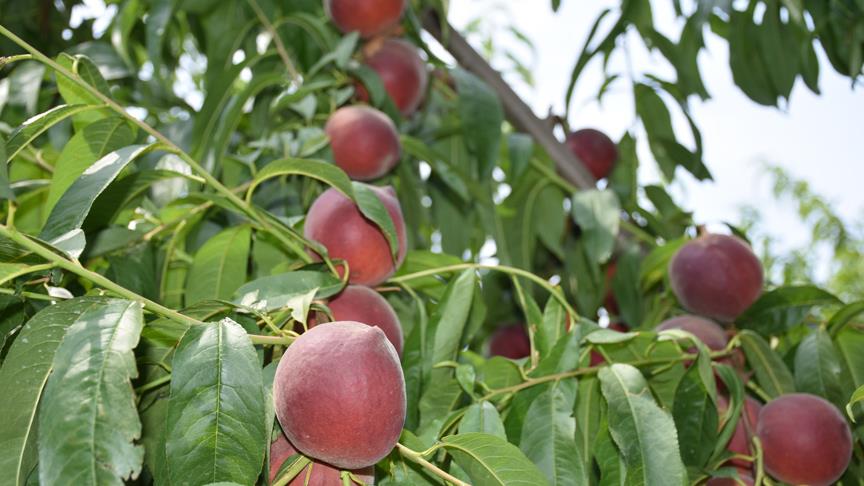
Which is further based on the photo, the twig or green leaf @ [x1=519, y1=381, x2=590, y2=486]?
green leaf @ [x1=519, y1=381, x2=590, y2=486]

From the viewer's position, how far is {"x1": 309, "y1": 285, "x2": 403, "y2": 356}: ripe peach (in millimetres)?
1083

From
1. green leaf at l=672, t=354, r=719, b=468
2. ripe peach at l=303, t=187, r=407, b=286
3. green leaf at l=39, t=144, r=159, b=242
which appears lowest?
green leaf at l=672, t=354, r=719, b=468

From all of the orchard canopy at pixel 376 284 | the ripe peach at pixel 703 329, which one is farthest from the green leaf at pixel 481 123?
the ripe peach at pixel 703 329

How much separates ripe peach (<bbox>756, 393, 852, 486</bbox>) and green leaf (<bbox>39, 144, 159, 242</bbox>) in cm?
96

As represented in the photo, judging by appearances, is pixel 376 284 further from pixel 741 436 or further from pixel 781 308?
pixel 781 308

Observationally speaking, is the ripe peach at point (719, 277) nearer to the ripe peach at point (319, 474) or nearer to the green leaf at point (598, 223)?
the green leaf at point (598, 223)

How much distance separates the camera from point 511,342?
2.20 metres

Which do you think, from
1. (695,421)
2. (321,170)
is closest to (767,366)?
(695,421)

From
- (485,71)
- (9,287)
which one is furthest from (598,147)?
(9,287)

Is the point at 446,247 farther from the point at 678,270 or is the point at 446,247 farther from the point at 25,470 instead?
the point at 25,470

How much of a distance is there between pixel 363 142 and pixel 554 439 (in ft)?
2.40

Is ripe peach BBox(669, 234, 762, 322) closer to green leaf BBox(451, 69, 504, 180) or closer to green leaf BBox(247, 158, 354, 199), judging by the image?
green leaf BBox(451, 69, 504, 180)

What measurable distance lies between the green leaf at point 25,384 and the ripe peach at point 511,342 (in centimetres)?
148

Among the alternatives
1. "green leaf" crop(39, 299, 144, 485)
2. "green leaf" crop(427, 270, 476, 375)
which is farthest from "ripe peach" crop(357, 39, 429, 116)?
"green leaf" crop(39, 299, 144, 485)
